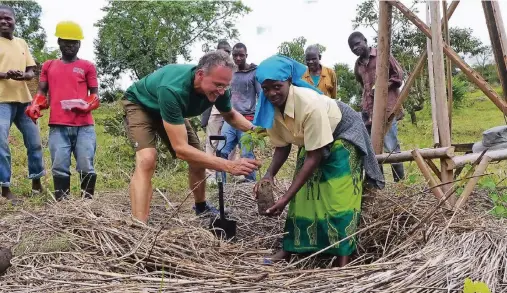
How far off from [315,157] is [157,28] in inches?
789

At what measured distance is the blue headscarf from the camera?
8.73 feet

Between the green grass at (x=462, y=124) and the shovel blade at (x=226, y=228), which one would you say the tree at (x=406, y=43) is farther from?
the shovel blade at (x=226, y=228)

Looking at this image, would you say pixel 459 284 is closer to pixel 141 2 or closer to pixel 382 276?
pixel 382 276

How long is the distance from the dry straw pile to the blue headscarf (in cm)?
74

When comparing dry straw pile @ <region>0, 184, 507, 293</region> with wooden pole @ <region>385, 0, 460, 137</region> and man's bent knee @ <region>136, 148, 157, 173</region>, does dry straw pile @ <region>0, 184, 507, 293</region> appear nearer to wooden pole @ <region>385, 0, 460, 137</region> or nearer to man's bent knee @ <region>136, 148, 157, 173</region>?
man's bent knee @ <region>136, 148, 157, 173</region>

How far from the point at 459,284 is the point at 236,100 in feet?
12.2

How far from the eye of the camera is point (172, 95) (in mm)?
3166

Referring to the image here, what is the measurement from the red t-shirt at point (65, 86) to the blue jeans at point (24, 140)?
1.36 ft

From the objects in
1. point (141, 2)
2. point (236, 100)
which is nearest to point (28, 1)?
point (141, 2)

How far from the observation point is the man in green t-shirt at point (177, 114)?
3.08 metres

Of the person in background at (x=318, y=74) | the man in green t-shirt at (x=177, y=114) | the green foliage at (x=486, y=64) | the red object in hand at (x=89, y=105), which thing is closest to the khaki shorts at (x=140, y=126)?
the man in green t-shirt at (x=177, y=114)

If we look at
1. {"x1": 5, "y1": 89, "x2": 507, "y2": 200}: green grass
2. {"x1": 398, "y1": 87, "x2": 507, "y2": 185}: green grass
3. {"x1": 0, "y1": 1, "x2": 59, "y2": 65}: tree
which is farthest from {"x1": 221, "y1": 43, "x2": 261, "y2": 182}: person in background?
{"x1": 0, "y1": 1, "x2": 59, "y2": 65}: tree

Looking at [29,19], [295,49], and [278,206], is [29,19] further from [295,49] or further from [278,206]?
[278,206]

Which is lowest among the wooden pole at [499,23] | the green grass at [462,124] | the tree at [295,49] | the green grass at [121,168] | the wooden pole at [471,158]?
the green grass at [121,168]
